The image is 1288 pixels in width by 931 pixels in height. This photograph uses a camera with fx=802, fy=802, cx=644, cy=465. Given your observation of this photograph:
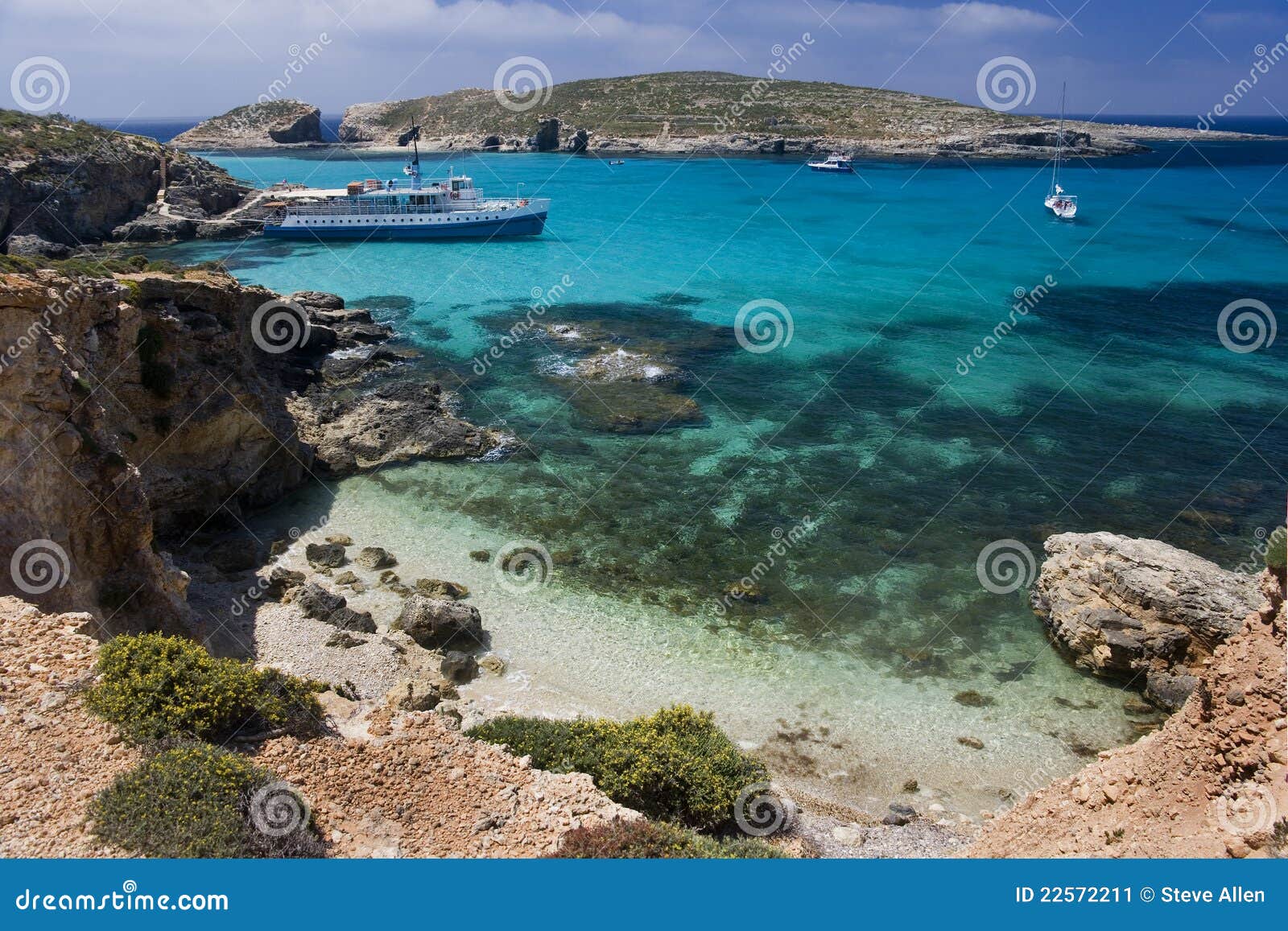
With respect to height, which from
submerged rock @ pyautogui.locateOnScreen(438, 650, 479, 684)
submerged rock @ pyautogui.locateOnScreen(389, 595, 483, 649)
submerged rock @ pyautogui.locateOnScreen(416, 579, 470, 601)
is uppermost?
submerged rock @ pyautogui.locateOnScreen(416, 579, 470, 601)

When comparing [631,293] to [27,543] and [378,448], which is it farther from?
[27,543]

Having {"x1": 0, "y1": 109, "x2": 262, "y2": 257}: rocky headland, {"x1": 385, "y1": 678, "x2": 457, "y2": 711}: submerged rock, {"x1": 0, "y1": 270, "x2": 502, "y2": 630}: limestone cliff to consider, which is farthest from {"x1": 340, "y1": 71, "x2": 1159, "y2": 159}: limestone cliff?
{"x1": 385, "y1": 678, "x2": 457, "y2": 711}: submerged rock

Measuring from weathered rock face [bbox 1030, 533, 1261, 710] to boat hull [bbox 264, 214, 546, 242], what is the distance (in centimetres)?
5760

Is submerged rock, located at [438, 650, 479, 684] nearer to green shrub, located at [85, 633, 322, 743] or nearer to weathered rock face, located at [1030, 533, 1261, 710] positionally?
green shrub, located at [85, 633, 322, 743]

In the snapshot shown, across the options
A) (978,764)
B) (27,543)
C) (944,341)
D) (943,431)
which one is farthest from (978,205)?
(27,543)

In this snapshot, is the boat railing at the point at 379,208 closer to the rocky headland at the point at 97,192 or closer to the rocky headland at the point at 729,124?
the rocky headland at the point at 97,192

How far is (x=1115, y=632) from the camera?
17.6 m

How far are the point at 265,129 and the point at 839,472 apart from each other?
16668 centimetres

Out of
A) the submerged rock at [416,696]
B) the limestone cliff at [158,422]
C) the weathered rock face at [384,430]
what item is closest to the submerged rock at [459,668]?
the submerged rock at [416,696]

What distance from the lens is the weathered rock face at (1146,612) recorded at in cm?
1712

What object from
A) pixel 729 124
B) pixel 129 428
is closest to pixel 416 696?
pixel 129 428

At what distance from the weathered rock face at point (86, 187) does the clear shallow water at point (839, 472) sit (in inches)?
331

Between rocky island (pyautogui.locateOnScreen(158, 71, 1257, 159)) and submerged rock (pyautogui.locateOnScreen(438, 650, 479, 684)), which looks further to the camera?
rocky island (pyautogui.locateOnScreen(158, 71, 1257, 159))

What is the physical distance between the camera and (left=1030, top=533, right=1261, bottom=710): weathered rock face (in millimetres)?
17125
